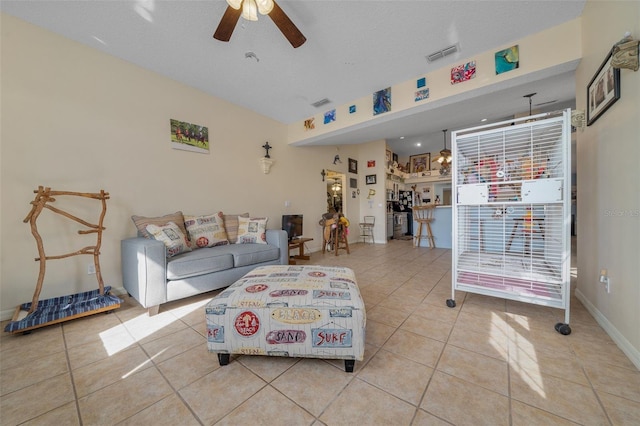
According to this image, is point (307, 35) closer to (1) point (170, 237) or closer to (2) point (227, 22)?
(2) point (227, 22)

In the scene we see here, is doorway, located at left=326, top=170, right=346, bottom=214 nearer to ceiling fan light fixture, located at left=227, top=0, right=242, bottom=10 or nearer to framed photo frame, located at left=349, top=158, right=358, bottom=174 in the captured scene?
framed photo frame, located at left=349, top=158, right=358, bottom=174

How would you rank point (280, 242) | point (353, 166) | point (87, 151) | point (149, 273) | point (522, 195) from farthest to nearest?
point (353, 166) < point (280, 242) < point (87, 151) < point (149, 273) < point (522, 195)

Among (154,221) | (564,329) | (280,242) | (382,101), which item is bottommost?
(564,329)

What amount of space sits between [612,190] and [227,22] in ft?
10.4

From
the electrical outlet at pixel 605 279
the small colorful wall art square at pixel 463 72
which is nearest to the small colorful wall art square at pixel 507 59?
the small colorful wall art square at pixel 463 72

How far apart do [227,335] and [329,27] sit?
2.82 meters

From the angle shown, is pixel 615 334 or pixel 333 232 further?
pixel 333 232

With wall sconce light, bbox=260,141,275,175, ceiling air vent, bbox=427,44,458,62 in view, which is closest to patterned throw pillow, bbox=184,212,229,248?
wall sconce light, bbox=260,141,275,175

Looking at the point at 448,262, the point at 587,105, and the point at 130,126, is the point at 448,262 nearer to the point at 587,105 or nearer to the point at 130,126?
the point at 587,105

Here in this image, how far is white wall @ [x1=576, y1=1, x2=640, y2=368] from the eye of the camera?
133 centimetres

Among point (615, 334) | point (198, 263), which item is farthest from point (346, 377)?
point (615, 334)

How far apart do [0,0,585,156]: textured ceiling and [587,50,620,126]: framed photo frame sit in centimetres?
71

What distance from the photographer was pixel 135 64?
2.72 metres

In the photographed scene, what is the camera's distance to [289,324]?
4.20 ft
